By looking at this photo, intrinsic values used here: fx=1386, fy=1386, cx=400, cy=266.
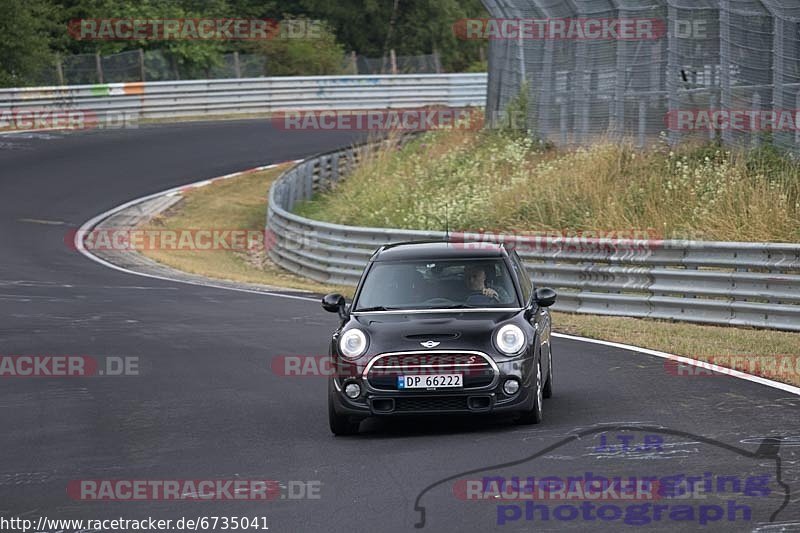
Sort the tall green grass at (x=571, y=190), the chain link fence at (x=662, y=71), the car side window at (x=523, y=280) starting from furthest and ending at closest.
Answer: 1. the chain link fence at (x=662, y=71)
2. the tall green grass at (x=571, y=190)
3. the car side window at (x=523, y=280)

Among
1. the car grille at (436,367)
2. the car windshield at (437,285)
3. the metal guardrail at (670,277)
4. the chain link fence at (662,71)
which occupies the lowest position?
the metal guardrail at (670,277)

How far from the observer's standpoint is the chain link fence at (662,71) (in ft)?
70.1

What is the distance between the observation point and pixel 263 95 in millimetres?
49281

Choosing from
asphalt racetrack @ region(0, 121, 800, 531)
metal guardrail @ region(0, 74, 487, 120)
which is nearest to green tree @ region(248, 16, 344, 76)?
metal guardrail @ region(0, 74, 487, 120)

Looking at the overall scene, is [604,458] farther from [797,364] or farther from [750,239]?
[750,239]

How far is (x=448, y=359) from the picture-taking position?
983 cm

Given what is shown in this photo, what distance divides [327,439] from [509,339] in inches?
59.0

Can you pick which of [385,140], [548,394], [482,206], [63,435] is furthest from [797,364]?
[385,140]

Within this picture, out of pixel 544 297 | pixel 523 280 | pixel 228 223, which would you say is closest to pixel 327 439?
pixel 544 297

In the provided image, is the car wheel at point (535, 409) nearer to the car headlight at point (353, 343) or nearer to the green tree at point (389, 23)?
the car headlight at point (353, 343)

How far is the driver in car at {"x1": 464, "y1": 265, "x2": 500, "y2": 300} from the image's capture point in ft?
35.6

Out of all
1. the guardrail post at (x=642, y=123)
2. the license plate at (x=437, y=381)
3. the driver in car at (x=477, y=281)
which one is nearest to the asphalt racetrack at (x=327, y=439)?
the license plate at (x=437, y=381)

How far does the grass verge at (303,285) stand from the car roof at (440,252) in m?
2.92

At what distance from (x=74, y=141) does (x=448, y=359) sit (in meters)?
33.4
